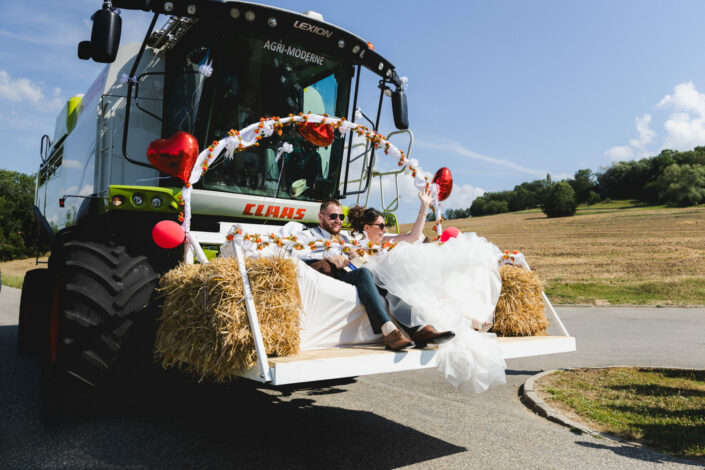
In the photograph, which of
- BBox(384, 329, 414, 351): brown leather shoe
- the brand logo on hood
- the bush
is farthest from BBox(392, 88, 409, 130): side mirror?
the bush

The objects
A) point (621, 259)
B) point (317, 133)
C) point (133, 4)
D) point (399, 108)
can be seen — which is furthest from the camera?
point (621, 259)

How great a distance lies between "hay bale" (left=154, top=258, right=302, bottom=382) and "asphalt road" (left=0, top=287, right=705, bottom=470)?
97cm

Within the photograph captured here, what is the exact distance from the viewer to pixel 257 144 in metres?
5.14

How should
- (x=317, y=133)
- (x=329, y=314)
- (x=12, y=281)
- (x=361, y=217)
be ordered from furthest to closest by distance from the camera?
(x=12, y=281), (x=317, y=133), (x=361, y=217), (x=329, y=314)

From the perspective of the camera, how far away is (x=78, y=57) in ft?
14.2

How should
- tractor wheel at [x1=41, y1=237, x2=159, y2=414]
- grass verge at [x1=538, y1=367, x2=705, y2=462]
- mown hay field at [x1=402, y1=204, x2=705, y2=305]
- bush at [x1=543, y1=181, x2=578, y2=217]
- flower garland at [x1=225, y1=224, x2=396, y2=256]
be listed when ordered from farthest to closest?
bush at [x1=543, y1=181, x2=578, y2=217] < mown hay field at [x1=402, y1=204, x2=705, y2=305] < grass verge at [x1=538, y1=367, x2=705, y2=462] < tractor wheel at [x1=41, y1=237, x2=159, y2=414] < flower garland at [x1=225, y1=224, x2=396, y2=256]

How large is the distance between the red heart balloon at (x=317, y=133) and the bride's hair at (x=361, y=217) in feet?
2.79

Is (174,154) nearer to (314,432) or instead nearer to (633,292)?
(314,432)

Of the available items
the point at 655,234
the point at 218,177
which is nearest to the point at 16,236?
the point at 218,177

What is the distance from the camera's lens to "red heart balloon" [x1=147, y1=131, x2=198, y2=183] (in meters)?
4.13

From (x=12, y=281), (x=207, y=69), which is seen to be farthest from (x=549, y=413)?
(x=12, y=281)

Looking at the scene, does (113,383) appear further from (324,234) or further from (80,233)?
(324,234)

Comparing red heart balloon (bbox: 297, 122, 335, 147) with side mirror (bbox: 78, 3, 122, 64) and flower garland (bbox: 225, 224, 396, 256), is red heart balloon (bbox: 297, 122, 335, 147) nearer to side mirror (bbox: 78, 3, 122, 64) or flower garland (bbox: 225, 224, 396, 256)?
flower garland (bbox: 225, 224, 396, 256)

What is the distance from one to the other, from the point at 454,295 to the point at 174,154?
8.01 ft
